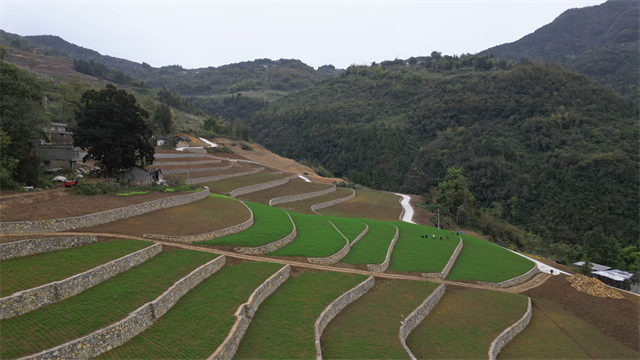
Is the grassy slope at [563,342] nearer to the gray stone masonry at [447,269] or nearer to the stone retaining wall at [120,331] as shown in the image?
the gray stone masonry at [447,269]

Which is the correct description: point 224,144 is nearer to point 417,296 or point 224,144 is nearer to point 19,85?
point 19,85

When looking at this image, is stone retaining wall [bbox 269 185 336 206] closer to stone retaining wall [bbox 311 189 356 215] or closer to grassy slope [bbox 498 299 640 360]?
stone retaining wall [bbox 311 189 356 215]

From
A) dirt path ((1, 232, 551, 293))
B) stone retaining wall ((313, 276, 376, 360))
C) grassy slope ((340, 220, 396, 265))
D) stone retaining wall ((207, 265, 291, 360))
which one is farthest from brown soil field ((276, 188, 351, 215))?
stone retaining wall ((207, 265, 291, 360))

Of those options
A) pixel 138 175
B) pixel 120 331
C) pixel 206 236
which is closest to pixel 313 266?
pixel 206 236

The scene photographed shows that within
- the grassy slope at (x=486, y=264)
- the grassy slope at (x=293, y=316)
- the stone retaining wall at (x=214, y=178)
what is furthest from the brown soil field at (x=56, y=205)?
the grassy slope at (x=486, y=264)

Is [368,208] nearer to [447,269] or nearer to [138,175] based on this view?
[447,269]

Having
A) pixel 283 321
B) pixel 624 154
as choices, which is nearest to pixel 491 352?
pixel 283 321
